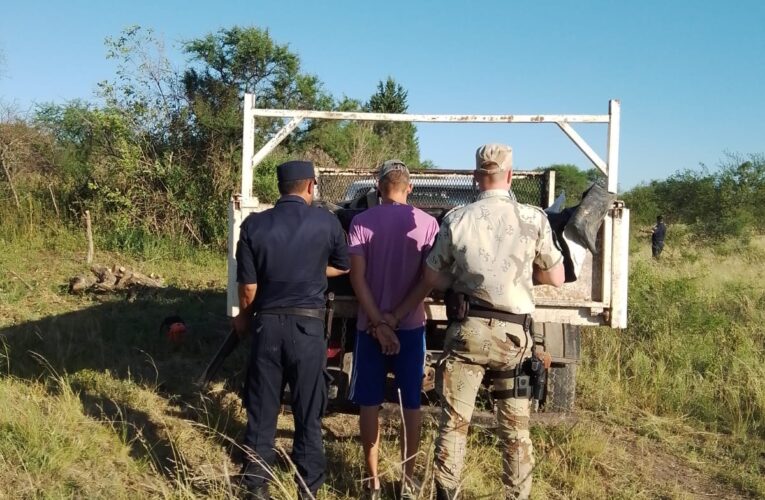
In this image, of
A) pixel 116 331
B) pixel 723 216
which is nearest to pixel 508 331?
pixel 116 331

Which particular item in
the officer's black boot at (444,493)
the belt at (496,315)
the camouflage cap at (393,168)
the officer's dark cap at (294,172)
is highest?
the camouflage cap at (393,168)

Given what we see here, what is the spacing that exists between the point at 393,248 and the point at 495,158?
2.37ft

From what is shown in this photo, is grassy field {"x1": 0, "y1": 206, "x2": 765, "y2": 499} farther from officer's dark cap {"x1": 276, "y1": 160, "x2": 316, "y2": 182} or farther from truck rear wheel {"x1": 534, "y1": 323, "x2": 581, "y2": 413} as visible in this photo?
officer's dark cap {"x1": 276, "y1": 160, "x2": 316, "y2": 182}

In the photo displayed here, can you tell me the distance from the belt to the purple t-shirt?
47 cm

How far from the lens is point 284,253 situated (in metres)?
3.12

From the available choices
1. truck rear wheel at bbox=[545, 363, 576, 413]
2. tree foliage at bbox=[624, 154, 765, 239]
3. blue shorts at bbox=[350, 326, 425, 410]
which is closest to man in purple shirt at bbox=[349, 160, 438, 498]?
blue shorts at bbox=[350, 326, 425, 410]

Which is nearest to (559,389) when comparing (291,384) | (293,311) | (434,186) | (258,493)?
(291,384)

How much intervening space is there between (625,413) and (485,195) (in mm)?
2829

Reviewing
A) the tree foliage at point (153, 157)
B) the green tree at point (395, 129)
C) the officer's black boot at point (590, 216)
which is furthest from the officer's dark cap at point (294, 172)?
the green tree at point (395, 129)

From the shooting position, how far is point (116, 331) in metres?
6.54

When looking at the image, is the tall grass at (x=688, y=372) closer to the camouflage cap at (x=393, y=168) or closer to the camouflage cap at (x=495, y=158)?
the camouflage cap at (x=495, y=158)

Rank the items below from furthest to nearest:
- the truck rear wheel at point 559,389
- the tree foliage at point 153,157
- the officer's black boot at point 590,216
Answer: the tree foliage at point 153,157
the truck rear wheel at point 559,389
the officer's black boot at point 590,216

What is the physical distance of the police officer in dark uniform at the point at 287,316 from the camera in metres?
3.12

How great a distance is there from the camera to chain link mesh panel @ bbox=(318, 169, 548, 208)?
638cm
